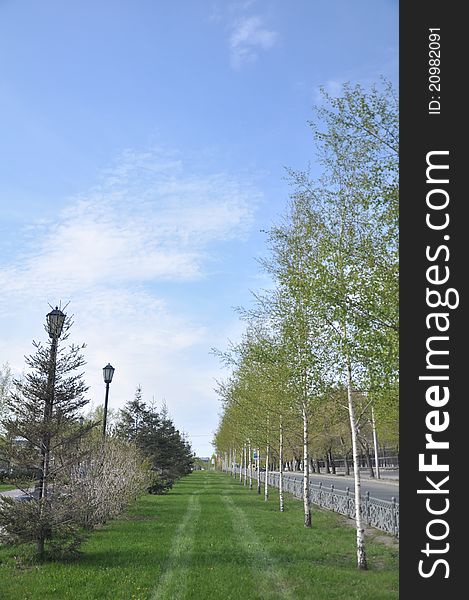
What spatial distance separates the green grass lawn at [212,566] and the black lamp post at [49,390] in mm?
1534

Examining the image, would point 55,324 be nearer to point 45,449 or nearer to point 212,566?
point 45,449

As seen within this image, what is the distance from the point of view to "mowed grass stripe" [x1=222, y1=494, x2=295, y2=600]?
26.8ft

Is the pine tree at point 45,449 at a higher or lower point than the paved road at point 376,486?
higher

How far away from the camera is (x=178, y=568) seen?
9898 millimetres

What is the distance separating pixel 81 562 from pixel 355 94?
9.25 meters

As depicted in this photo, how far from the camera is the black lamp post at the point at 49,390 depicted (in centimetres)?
1059

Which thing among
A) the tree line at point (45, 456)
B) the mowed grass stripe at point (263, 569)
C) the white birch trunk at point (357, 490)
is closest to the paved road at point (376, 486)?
the mowed grass stripe at point (263, 569)

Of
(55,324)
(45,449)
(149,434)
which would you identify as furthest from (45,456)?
(149,434)

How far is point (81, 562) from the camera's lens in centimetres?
1045

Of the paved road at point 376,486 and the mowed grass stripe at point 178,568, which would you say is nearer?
the mowed grass stripe at point 178,568

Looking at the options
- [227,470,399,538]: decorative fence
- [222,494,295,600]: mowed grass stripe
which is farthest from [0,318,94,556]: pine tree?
[227,470,399,538]: decorative fence

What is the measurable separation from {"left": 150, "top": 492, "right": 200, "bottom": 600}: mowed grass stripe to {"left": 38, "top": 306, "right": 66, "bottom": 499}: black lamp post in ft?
9.06

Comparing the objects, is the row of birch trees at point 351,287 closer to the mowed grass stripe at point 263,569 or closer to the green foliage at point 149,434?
the mowed grass stripe at point 263,569

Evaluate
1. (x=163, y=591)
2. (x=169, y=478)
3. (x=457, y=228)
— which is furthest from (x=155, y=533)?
(x=169, y=478)
